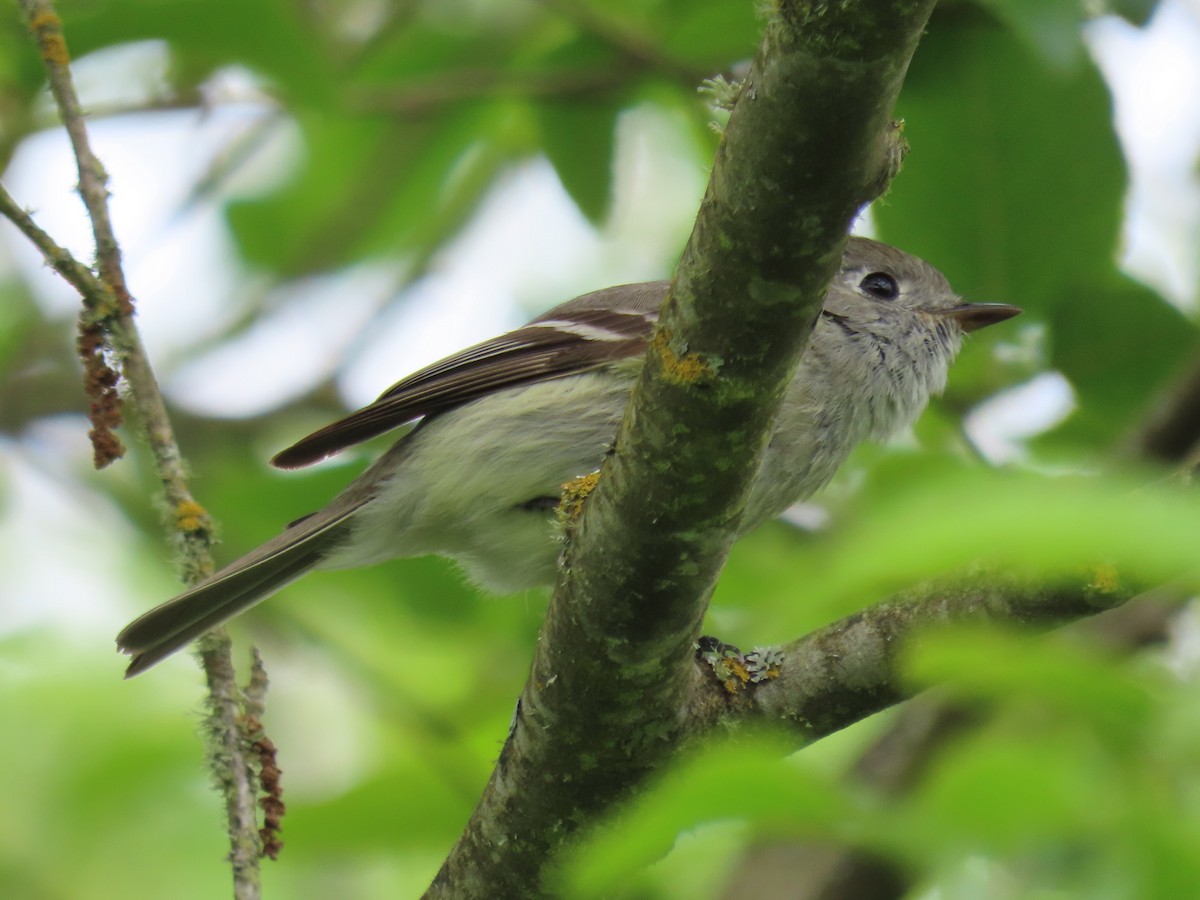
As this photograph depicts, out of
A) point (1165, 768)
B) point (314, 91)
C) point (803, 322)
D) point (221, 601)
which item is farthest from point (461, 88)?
point (1165, 768)

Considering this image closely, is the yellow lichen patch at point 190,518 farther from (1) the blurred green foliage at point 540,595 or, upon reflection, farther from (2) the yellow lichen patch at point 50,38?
(2) the yellow lichen patch at point 50,38

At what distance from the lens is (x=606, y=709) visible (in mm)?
3010

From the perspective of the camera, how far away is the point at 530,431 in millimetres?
4723

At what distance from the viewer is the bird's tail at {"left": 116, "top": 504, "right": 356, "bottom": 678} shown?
4195 mm

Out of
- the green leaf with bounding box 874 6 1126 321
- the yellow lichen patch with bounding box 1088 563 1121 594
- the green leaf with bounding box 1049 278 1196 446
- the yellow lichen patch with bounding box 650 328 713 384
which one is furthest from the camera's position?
the green leaf with bounding box 1049 278 1196 446

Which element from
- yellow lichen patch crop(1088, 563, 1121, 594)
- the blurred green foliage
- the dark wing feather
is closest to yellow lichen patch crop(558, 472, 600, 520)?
the blurred green foliage

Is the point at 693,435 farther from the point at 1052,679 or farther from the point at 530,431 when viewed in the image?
the point at 530,431

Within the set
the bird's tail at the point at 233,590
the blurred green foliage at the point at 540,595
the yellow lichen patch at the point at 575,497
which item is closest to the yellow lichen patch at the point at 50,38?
the blurred green foliage at the point at 540,595

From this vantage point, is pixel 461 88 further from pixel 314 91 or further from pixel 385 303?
pixel 385 303

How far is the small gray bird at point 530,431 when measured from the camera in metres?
4.65

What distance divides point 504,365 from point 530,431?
0.34 meters

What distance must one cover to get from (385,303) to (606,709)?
421 cm

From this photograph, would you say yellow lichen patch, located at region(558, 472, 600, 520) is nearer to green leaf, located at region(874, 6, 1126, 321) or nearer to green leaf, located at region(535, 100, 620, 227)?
green leaf, located at region(874, 6, 1126, 321)

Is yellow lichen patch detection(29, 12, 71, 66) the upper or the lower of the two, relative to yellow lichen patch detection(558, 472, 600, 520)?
upper
